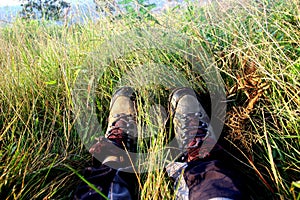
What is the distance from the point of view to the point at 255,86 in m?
1.37

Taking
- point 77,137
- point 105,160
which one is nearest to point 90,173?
point 105,160

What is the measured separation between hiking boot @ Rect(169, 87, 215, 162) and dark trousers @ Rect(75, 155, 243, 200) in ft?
0.32

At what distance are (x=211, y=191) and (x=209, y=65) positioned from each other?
2.43 feet

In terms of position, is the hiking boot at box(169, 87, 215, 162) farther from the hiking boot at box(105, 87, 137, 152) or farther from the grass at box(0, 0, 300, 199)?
Result: the hiking boot at box(105, 87, 137, 152)

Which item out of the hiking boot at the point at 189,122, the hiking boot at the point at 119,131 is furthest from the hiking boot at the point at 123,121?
the hiking boot at the point at 189,122

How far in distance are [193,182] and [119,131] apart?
49 centimetres

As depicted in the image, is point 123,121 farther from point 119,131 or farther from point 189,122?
point 189,122

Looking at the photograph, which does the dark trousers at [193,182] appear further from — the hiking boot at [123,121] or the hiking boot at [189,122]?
the hiking boot at [123,121]

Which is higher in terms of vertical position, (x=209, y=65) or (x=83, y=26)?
(x=83, y=26)

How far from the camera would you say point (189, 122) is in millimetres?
1422

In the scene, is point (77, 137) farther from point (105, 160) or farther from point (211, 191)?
point (211, 191)

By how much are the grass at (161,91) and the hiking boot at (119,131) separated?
6cm

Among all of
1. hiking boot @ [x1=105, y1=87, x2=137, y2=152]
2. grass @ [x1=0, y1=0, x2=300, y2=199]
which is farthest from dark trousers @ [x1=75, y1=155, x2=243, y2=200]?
hiking boot @ [x1=105, y1=87, x2=137, y2=152]

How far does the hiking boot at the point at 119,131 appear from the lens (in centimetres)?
129
